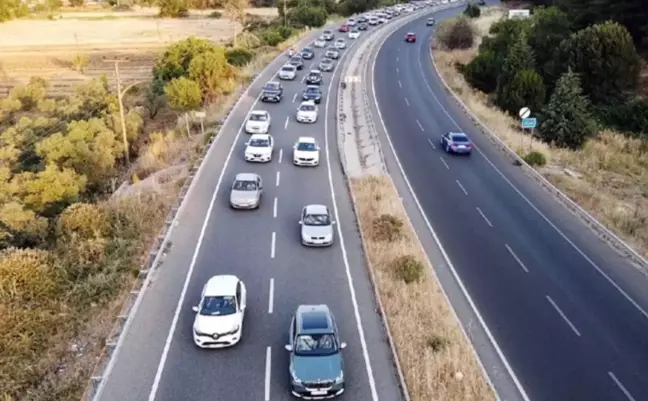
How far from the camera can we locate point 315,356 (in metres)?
17.5

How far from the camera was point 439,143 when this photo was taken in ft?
141

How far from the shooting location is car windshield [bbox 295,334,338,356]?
17.7m

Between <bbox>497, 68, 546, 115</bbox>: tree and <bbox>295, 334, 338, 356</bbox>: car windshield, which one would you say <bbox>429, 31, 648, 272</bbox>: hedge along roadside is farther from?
<bbox>295, 334, 338, 356</bbox>: car windshield

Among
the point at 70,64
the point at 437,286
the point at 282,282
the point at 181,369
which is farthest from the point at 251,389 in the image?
the point at 70,64

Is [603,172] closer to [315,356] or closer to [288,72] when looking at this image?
[315,356]

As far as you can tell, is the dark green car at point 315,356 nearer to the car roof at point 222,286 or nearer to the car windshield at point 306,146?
the car roof at point 222,286

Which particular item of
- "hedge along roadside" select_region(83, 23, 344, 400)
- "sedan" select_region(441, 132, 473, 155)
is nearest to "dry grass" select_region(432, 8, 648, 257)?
"sedan" select_region(441, 132, 473, 155)

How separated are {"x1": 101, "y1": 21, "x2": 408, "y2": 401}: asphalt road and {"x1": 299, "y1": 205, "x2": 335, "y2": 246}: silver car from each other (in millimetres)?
446

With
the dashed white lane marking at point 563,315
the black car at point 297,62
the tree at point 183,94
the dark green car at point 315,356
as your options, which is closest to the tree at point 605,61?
the black car at point 297,62

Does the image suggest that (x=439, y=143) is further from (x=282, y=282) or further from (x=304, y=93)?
(x=282, y=282)

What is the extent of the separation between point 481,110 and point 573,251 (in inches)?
1108

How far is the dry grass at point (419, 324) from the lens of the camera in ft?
57.6

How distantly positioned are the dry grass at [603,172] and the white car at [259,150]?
1634 centimetres

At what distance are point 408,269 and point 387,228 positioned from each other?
4.01 metres
